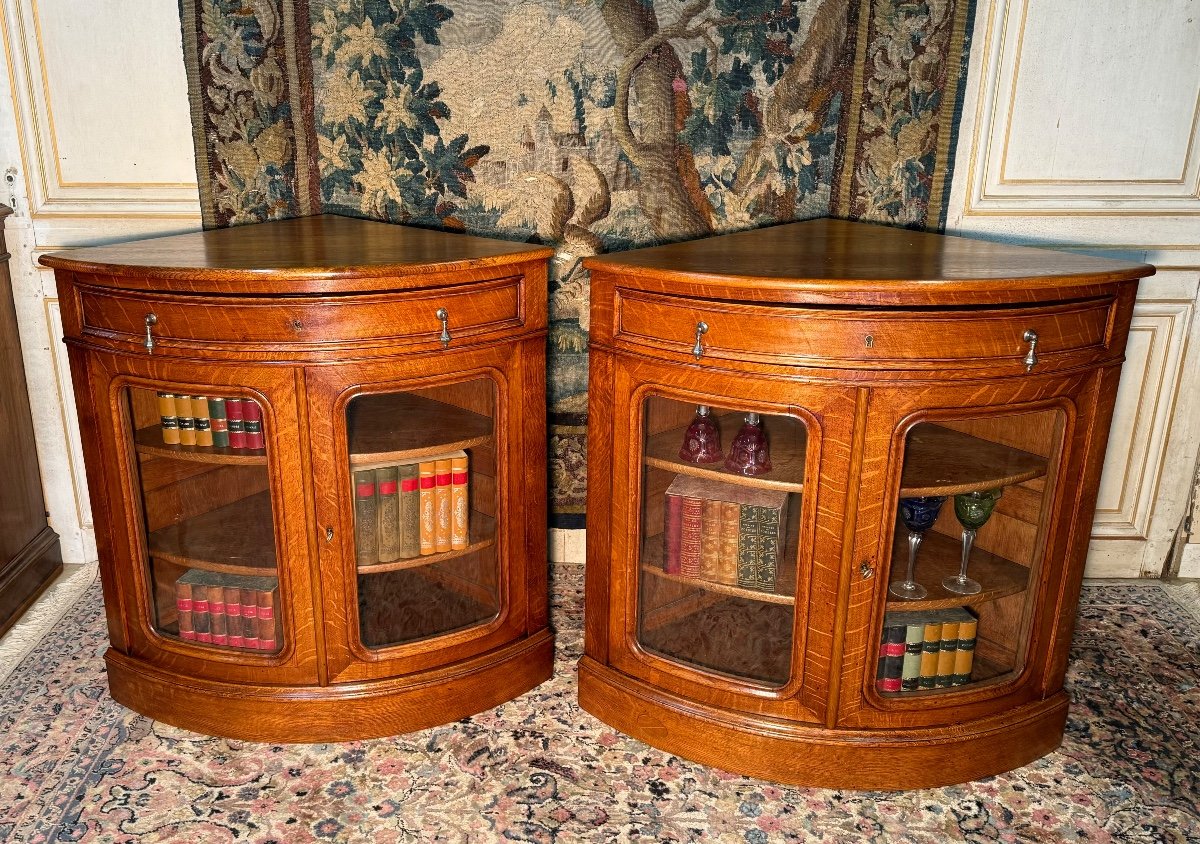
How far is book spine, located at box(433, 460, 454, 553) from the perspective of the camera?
204 centimetres

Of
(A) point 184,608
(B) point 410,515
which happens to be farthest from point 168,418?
(B) point 410,515

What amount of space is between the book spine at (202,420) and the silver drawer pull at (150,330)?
0.45 feet

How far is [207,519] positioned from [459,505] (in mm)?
540

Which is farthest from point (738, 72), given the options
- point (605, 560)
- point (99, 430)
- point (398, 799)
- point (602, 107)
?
point (398, 799)

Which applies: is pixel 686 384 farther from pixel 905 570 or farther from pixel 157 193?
pixel 157 193

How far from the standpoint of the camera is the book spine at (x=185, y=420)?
193cm

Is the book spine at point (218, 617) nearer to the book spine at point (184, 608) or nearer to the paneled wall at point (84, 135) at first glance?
the book spine at point (184, 608)

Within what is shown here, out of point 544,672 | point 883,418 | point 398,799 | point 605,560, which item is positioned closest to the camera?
point 883,418

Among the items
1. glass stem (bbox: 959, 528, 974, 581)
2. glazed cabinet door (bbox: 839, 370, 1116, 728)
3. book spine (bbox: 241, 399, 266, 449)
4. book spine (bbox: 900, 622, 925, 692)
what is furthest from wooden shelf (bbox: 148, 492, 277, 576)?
glass stem (bbox: 959, 528, 974, 581)

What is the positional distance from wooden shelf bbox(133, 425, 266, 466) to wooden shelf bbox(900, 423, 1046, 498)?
1.29 meters

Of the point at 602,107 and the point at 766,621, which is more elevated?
the point at 602,107

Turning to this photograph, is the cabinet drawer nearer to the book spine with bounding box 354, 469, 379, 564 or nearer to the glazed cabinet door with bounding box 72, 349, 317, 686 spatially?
the book spine with bounding box 354, 469, 379, 564

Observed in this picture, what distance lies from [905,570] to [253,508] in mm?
1353

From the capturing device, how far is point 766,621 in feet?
6.41
